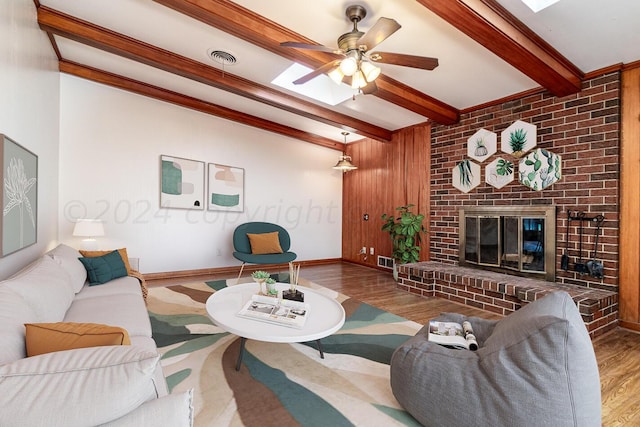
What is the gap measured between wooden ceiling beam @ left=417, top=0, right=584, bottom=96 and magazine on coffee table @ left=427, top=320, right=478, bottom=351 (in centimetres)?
223

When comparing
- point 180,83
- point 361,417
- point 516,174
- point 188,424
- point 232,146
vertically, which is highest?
point 180,83

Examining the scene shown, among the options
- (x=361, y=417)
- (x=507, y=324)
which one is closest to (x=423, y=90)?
(x=507, y=324)

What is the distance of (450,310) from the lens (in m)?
3.54

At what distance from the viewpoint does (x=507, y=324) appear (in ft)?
5.35

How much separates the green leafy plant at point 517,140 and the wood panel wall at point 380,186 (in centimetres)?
128

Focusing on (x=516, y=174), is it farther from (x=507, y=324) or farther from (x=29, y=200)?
(x=29, y=200)

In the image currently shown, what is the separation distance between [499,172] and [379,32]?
9.16 ft

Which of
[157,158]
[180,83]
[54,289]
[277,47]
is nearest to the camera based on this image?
[54,289]

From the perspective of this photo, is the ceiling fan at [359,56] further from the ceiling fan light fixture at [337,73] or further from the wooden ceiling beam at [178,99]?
the wooden ceiling beam at [178,99]

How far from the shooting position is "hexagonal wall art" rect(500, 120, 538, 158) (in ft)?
12.2

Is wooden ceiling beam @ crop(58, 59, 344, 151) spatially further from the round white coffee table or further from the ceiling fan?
the round white coffee table

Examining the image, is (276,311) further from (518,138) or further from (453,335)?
(518,138)

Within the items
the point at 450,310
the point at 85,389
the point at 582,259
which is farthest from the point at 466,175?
the point at 85,389

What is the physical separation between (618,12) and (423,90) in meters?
1.84
